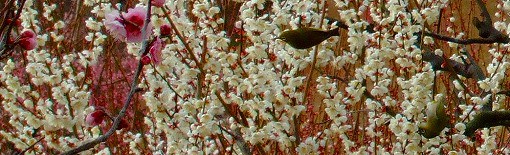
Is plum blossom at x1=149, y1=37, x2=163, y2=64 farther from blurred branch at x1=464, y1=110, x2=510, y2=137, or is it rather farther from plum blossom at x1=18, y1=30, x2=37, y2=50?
blurred branch at x1=464, y1=110, x2=510, y2=137

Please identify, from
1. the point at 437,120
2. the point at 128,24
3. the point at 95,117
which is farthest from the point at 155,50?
the point at 437,120

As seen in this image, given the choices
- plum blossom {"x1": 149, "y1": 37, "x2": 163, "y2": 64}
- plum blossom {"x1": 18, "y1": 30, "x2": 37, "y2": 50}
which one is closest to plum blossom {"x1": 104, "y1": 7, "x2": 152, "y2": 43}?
plum blossom {"x1": 149, "y1": 37, "x2": 163, "y2": 64}

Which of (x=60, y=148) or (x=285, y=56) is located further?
(x=60, y=148)

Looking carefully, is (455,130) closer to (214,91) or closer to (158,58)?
(214,91)

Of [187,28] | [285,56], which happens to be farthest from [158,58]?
[187,28]

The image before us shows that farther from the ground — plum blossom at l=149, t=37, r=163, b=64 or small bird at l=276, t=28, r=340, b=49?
small bird at l=276, t=28, r=340, b=49

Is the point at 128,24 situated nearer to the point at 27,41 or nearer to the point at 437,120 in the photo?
the point at 27,41

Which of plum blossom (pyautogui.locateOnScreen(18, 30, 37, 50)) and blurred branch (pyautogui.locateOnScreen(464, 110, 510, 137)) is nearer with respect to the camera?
blurred branch (pyautogui.locateOnScreen(464, 110, 510, 137))

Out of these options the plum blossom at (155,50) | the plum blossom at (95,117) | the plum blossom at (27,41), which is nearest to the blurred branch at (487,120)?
the plum blossom at (155,50)
